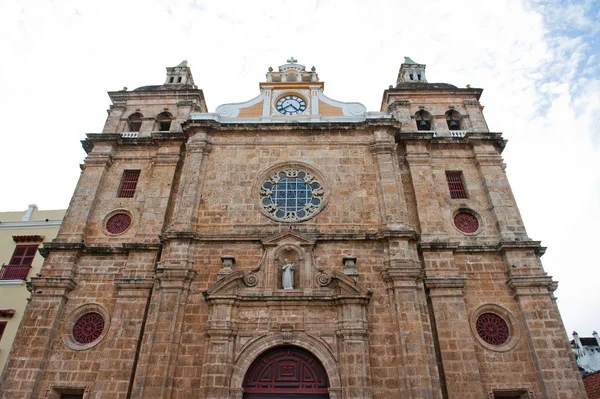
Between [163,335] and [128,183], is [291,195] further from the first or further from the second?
[128,183]

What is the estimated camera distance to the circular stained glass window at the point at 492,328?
12055 millimetres

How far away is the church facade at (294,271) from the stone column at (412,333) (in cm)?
5

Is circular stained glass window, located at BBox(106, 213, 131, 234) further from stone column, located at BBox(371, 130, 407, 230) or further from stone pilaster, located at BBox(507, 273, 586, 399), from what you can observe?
stone pilaster, located at BBox(507, 273, 586, 399)

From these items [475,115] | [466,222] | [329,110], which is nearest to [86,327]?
[329,110]

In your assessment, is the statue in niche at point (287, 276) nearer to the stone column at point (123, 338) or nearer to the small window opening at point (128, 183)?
the stone column at point (123, 338)

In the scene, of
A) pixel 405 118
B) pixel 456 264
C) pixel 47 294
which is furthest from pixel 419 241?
pixel 47 294

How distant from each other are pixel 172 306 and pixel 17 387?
4.70 m

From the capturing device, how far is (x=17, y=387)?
441 inches

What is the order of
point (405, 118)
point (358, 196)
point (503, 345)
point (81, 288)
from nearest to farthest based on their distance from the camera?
1. point (503, 345)
2. point (81, 288)
3. point (358, 196)
4. point (405, 118)

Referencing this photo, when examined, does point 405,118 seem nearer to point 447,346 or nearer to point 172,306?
point 447,346

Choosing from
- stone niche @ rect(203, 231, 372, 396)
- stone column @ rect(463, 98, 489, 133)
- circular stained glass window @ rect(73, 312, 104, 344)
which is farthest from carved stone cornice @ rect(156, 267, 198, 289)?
stone column @ rect(463, 98, 489, 133)

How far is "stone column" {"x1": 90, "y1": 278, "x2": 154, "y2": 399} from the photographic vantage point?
11078 millimetres

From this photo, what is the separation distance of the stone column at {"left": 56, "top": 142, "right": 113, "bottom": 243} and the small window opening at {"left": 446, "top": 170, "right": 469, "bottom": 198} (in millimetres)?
13186

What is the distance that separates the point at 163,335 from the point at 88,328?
2953mm
